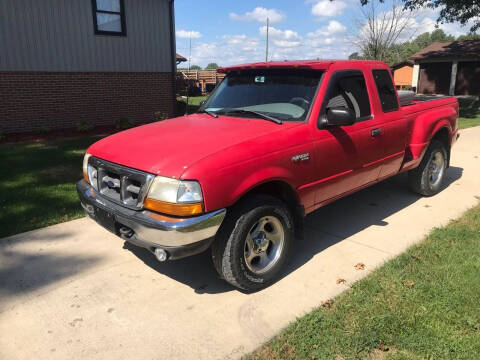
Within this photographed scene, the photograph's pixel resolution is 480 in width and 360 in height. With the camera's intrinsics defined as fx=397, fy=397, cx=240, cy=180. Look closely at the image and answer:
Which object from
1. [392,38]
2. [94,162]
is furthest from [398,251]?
[392,38]

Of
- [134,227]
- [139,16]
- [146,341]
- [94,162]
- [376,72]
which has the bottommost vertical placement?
[146,341]

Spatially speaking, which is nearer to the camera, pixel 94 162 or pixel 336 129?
pixel 94 162

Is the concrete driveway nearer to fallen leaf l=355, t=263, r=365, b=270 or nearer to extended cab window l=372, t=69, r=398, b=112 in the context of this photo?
fallen leaf l=355, t=263, r=365, b=270

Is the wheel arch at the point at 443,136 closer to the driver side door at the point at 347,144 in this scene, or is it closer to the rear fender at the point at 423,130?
the rear fender at the point at 423,130

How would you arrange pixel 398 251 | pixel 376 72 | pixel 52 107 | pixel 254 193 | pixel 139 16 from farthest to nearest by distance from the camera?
pixel 139 16
pixel 52 107
pixel 376 72
pixel 398 251
pixel 254 193

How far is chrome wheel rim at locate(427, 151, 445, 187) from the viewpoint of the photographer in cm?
606

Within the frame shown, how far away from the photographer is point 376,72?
4785 millimetres

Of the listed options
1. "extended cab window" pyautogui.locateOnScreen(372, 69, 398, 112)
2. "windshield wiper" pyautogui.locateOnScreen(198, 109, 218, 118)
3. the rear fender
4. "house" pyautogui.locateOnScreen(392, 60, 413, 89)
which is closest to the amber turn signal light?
"windshield wiper" pyautogui.locateOnScreen(198, 109, 218, 118)

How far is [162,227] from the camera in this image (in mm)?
2920

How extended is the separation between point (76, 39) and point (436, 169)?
976 centimetres

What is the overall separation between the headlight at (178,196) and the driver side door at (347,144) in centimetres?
140

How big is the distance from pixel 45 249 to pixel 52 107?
782 centimetres

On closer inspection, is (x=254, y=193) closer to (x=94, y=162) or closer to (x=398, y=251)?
(x=94, y=162)

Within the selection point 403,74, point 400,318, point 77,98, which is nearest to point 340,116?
point 400,318
